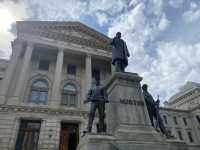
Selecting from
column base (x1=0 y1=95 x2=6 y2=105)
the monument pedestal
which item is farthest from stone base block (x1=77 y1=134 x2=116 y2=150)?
column base (x1=0 y1=95 x2=6 y2=105)

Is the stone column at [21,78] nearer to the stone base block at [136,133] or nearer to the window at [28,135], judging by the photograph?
the window at [28,135]

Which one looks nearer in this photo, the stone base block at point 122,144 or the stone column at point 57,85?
the stone base block at point 122,144

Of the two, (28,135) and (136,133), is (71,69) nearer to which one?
(28,135)

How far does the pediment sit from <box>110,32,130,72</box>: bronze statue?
59.1 ft

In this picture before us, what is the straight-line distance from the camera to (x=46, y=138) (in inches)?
621

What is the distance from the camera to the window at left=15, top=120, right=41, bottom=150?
15.7 meters

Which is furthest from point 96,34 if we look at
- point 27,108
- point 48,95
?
point 27,108

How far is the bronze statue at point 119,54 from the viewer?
6541 millimetres

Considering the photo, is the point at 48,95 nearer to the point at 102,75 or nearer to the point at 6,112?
the point at 6,112

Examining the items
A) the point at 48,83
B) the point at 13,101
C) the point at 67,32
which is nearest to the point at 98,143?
the point at 13,101

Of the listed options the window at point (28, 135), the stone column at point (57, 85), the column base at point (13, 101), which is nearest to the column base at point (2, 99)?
the column base at point (13, 101)

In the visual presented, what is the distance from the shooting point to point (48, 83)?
21.2 meters

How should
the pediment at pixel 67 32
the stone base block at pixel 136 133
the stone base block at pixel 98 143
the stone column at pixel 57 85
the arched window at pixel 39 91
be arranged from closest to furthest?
1. the stone base block at pixel 98 143
2. the stone base block at pixel 136 133
3. the stone column at pixel 57 85
4. the arched window at pixel 39 91
5. the pediment at pixel 67 32

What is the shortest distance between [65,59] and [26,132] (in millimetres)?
11798
